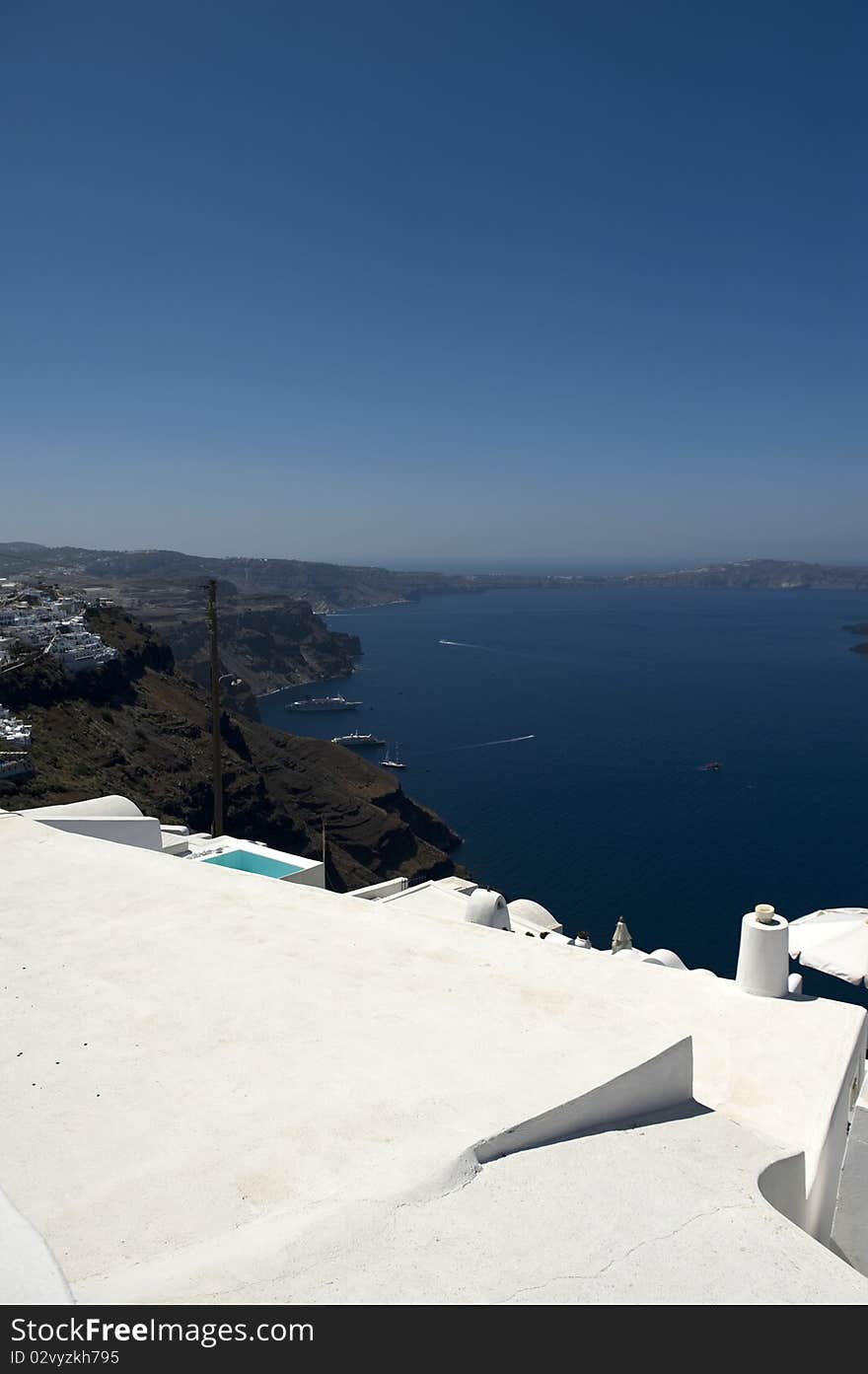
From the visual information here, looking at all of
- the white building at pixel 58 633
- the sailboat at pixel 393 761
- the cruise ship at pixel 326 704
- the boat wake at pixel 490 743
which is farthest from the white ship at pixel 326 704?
the white building at pixel 58 633

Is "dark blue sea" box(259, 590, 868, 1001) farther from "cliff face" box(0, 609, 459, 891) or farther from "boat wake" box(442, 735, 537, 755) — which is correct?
"cliff face" box(0, 609, 459, 891)

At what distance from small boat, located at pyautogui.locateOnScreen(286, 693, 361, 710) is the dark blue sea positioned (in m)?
2.14

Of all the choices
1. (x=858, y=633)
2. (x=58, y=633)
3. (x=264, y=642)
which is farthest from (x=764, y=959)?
(x=858, y=633)

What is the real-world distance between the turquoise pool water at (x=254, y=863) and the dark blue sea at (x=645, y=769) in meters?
23.6

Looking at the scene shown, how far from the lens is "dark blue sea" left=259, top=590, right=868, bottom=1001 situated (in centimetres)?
3941

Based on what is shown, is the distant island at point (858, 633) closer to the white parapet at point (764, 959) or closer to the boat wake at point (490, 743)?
the boat wake at point (490, 743)

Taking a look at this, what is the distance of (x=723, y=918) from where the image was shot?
36906mm

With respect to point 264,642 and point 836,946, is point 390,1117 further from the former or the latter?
point 264,642

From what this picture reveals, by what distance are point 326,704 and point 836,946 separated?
8094cm

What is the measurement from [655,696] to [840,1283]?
8607 cm

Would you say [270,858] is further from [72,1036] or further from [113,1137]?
[113,1137]

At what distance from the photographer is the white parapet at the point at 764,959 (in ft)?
26.6

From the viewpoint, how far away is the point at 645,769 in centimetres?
6050
